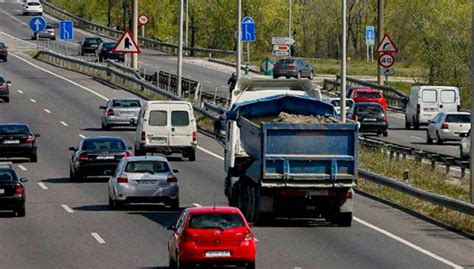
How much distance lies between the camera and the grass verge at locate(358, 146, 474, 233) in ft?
114

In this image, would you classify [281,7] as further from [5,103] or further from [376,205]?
[376,205]

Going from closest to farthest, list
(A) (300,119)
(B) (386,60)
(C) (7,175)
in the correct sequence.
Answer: (A) (300,119)
(C) (7,175)
(B) (386,60)

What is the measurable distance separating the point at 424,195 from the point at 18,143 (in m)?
19.7

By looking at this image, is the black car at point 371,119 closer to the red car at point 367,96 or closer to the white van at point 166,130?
the red car at point 367,96

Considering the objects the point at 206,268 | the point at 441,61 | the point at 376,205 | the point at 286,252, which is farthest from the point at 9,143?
the point at 441,61

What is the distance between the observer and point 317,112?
3547 cm

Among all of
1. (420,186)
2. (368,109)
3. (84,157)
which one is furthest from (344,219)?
(368,109)

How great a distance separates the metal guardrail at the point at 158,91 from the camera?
33531 millimetres

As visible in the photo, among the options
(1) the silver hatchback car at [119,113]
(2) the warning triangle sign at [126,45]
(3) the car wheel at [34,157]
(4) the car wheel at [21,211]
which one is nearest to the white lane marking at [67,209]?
(4) the car wheel at [21,211]

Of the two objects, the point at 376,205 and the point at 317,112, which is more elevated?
the point at 317,112

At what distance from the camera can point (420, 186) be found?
137ft

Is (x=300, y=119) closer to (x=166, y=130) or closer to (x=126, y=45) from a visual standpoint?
(x=166, y=130)

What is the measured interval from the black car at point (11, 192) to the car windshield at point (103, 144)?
9215 millimetres

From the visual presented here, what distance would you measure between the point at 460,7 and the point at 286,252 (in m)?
72.7
